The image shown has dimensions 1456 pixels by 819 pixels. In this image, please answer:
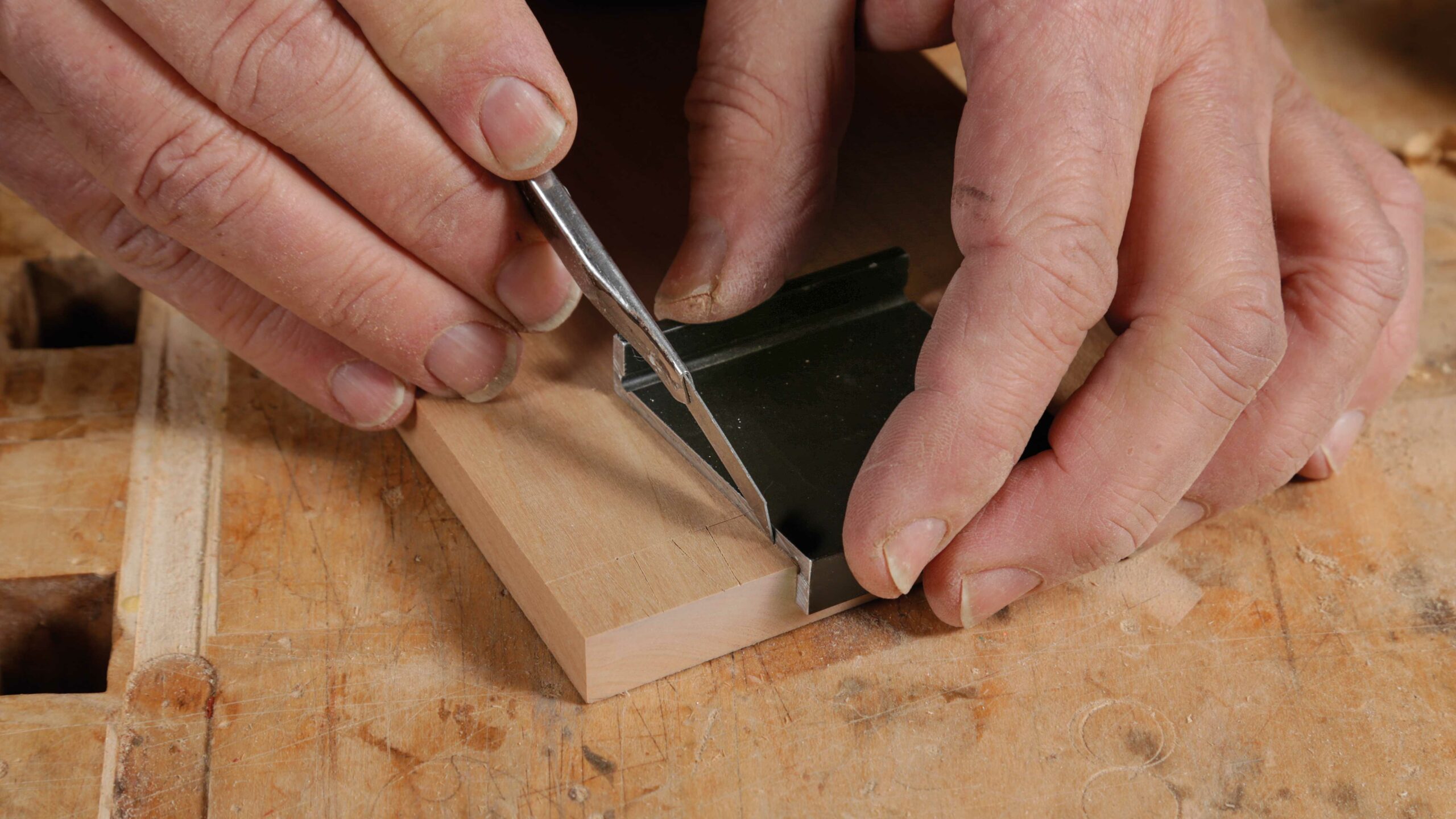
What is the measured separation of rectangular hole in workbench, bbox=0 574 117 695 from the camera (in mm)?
1138

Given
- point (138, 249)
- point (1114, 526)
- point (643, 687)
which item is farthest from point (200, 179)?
point (1114, 526)

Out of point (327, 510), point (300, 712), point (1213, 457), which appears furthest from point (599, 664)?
point (1213, 457)

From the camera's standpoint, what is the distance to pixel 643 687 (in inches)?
41.5

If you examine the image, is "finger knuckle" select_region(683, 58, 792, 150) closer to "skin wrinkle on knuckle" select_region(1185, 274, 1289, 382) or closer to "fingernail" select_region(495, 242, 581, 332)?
"fingernail" select_region(495, 242, 581, 332)

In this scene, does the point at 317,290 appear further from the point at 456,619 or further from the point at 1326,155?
the point at 1326,155

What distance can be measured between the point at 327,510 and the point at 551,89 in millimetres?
496

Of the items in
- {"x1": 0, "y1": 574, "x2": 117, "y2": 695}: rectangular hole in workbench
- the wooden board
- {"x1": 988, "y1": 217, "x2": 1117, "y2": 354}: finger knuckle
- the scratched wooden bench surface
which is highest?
{"x1": 988, "y1": 217, "x2": 1117, "y2": 354}: finger knuckle

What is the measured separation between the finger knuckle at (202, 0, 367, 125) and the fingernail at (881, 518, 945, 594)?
0.59 meters

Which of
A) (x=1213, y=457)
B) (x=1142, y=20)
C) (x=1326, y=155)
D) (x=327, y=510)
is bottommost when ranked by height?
(x=327, y=510)

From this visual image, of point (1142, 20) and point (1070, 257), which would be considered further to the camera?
point (1142, 20)

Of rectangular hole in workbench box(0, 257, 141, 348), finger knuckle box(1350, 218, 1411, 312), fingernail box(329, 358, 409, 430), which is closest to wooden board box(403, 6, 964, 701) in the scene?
fingernail box(329, 358, 409, 430)

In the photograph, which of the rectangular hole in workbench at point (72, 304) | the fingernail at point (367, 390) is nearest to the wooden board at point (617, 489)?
the fingernail at point (367, 390)

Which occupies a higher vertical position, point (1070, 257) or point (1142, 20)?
point (1142, 20)

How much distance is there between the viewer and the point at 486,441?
3.87 ft
